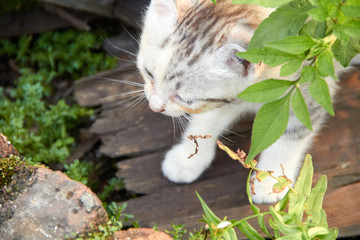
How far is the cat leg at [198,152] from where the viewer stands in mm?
2178

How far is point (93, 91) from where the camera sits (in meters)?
2.53

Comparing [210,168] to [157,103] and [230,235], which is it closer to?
[157,103]

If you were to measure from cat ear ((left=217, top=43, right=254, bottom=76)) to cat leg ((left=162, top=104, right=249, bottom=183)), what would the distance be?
0.62 meters

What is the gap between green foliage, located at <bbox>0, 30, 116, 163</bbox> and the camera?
2258 millimetres

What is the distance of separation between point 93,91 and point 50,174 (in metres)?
1.02

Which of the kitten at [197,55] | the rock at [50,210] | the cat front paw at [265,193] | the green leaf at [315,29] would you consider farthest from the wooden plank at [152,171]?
the green leaf at [315,29]

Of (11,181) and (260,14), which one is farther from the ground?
(260,14)

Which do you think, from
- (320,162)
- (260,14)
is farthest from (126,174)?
(260,14)

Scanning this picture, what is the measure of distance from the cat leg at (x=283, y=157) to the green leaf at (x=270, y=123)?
778mm

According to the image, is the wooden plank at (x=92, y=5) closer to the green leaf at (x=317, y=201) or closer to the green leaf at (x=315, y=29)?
the green leaf at (x=315, y=29)

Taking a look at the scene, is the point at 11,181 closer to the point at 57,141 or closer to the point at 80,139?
the point at 57,141

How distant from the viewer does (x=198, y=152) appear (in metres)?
2.18

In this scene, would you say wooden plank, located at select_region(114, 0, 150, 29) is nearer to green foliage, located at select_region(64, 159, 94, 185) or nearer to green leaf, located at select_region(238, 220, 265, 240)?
green foliage, located at select_region(64, 159, 94, 185)

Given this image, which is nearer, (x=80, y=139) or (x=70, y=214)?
(x=70, y=214)
